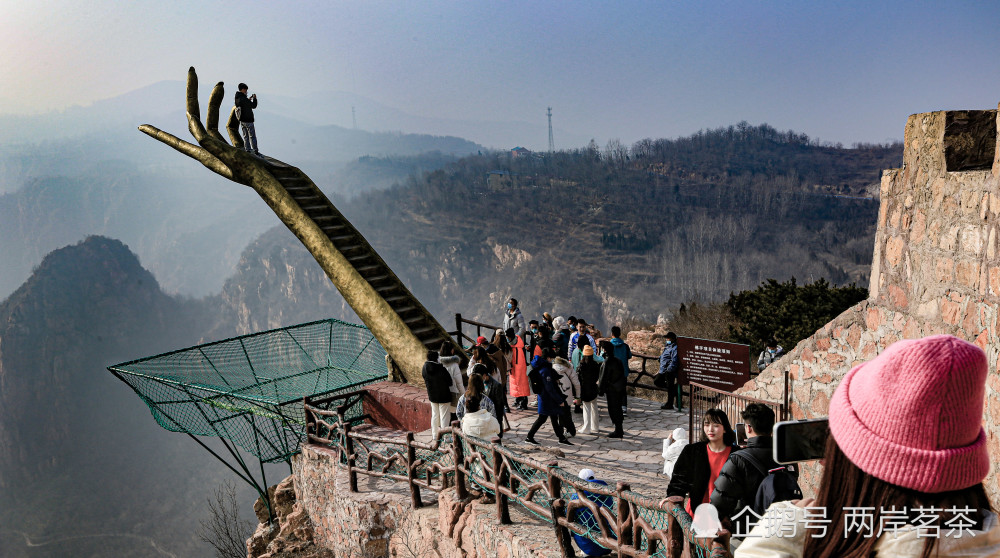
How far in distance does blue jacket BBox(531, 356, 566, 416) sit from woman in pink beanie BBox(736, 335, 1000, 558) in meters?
6.58

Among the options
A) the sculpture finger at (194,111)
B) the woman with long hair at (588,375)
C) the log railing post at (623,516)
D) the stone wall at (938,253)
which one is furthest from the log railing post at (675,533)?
the sculpture finger at (194,111)

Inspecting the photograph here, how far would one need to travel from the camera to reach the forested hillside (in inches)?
2327

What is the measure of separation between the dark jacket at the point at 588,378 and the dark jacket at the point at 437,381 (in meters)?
1.56

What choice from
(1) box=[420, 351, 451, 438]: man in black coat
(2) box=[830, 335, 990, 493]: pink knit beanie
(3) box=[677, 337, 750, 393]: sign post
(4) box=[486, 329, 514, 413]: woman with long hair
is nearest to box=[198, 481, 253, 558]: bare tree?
(4) box=[486, 329, 514, 413]: woman with long hair

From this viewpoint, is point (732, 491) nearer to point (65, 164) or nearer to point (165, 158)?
point (65, 164)

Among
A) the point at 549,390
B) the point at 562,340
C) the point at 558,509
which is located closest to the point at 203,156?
the point at 562,340

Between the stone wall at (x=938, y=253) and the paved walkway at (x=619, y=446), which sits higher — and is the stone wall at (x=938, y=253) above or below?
above

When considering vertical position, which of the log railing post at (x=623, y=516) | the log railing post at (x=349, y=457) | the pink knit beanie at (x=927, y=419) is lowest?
the log railing post at (x=349, y=457)

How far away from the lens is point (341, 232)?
12188mm

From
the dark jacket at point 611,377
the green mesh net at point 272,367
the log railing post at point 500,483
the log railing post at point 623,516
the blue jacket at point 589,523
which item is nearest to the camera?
the log railing post at point 623,516

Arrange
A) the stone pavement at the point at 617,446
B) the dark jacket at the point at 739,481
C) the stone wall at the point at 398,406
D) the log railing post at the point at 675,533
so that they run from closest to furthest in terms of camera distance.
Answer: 1. the dark jacket at the point at 739,481
2. the log railing post at the point at 675,533
3. the stone pavement at the point at 617,446
4. the stone wall at the point at 398,406

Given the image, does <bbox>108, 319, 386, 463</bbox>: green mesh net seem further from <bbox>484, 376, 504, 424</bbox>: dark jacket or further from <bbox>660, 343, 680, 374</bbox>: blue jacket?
<bbox>660, 343, 680, 374</bbox>: blue jacket

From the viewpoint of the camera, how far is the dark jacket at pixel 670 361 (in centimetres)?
944

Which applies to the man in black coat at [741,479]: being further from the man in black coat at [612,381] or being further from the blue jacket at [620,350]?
the blue jacket at [620,350]
